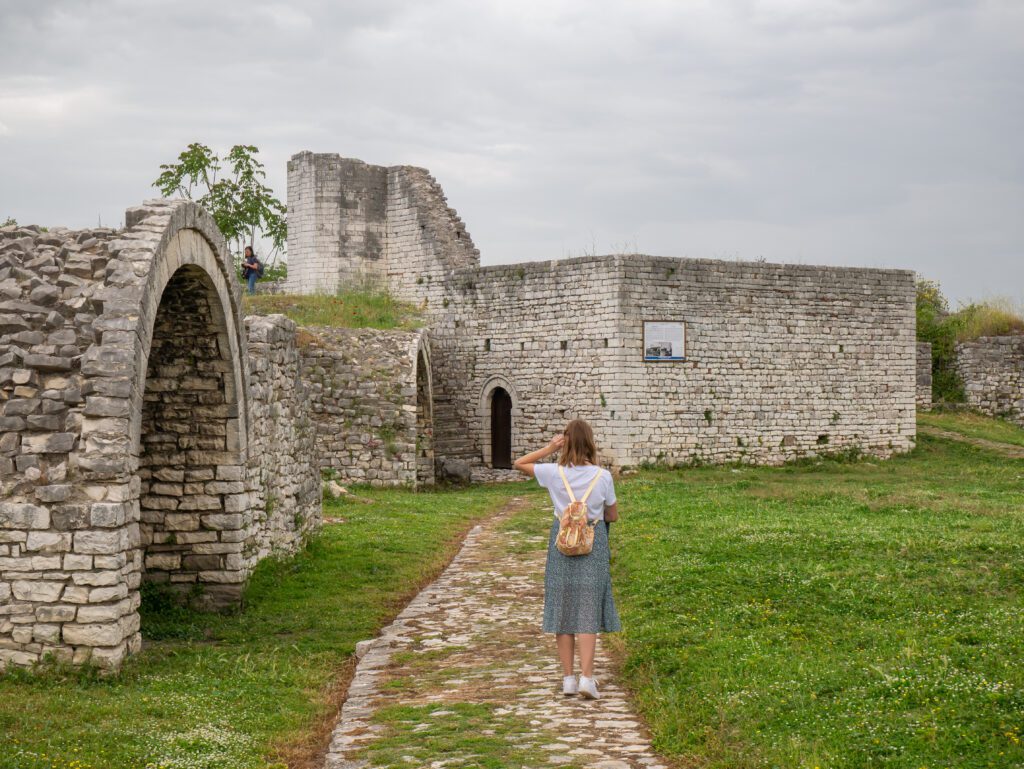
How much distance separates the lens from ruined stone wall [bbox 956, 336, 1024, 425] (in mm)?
31000

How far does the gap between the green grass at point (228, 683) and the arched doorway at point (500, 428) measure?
1198cm

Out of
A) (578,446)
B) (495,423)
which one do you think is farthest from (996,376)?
(578,446)

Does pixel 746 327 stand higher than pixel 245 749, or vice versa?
pixel 746 327

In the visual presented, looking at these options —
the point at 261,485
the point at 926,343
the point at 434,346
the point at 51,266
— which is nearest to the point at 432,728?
the point at 51,266

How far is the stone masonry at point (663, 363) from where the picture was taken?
74.9 ft

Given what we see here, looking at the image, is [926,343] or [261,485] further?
[926,343]

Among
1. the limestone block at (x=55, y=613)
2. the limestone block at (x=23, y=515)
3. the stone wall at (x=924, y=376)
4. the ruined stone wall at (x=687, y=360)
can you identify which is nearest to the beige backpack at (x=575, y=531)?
the limestone block at (x=55, y=613)

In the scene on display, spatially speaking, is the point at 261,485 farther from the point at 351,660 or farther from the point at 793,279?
the point at 793,279

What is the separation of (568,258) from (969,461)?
999 cm

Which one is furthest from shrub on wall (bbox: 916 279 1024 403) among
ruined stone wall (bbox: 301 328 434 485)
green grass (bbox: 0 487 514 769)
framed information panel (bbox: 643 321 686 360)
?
green grass (bbox: 0 487 514 769)

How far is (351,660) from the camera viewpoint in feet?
28.7

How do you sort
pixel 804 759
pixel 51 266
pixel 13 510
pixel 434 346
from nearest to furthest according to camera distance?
pixel 804 759 → pixel 13 510 → pixel 51 266 → pixel 434 346

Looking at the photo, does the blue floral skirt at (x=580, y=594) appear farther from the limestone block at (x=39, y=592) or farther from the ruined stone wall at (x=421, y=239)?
the ruined stone wall at (x=421, y=239)

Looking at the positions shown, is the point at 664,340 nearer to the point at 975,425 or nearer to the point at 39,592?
the point at 975,425
